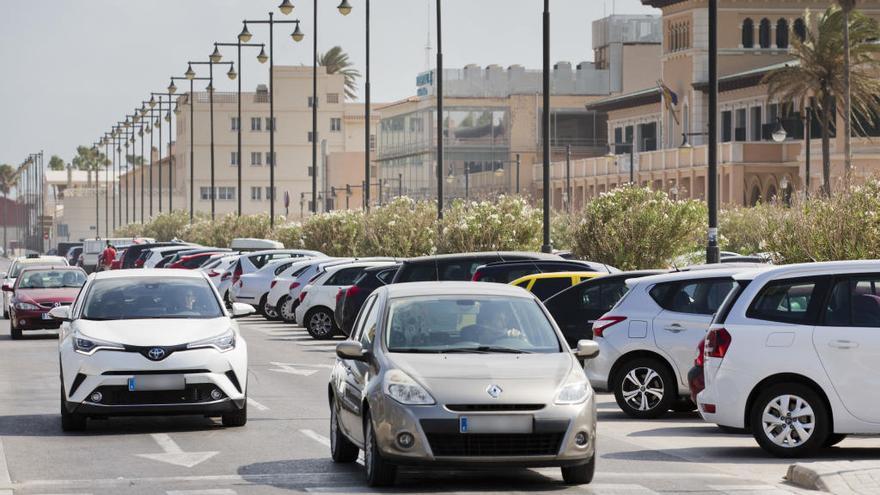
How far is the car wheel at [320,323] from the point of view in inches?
1420

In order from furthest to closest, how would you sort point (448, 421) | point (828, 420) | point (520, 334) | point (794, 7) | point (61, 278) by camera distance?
point (794, 7), point (61, 278), point (828, 420), point (520, 334), point (448, 421)

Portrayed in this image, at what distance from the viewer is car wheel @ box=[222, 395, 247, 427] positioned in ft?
56.5

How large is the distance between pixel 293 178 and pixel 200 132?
967 centimetres

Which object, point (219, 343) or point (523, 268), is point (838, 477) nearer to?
point (219, 343)

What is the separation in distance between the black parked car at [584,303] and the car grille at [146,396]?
6.89 metres

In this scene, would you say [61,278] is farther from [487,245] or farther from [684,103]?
[684,103]

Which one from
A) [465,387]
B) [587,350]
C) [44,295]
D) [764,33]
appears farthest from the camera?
[764,33]

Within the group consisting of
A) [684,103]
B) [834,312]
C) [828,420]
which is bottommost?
[828,420]

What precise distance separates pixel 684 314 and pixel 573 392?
6.49m

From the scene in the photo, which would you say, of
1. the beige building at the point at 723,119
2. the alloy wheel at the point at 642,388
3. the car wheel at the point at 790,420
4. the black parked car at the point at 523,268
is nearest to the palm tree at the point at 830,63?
the beige building at the point at 723,119

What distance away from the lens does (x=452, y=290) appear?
1380 cm

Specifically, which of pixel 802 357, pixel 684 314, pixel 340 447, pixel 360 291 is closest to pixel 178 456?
pixel 340 447

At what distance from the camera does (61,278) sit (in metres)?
36.4

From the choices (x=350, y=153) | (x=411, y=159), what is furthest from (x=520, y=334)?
(x=350, y=153)
